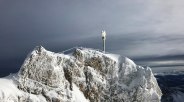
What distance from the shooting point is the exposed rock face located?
49375mm

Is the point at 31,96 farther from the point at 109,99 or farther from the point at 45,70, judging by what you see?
the point at 109,99

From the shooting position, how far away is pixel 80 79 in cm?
5369

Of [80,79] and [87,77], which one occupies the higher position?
[87,77]

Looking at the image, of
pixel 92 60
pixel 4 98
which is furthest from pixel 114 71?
pixel 4 98

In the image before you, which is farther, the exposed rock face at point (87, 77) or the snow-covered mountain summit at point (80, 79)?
the exposed rock face at point (87, 77)

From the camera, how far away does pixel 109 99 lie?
56062mm

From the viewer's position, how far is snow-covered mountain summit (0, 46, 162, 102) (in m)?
48.6

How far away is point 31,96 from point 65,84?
5441mm

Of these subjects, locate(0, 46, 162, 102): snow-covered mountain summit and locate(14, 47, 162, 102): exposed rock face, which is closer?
locate(0, 46, 162, 102): snow-covered mountain summit

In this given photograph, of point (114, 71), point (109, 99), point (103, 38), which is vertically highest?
point (103, 38)

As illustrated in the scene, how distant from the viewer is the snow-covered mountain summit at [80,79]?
48.6 m

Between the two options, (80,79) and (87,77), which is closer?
(80,79)

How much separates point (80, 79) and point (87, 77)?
1.33m

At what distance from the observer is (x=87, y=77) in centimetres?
5462
